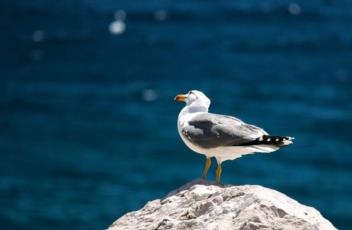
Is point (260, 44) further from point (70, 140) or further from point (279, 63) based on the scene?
point (70, 140)

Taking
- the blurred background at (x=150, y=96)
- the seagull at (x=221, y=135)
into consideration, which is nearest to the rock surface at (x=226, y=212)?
the seagull at (x=221, y=135)

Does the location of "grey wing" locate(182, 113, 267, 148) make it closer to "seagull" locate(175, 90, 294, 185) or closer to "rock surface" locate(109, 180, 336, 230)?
"seagull" locate(175, 90, 294, 185)

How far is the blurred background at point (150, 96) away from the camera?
4666cm

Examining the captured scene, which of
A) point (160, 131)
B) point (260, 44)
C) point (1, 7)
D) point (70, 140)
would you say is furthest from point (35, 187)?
point (1, 7)

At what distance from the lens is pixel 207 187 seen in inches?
485

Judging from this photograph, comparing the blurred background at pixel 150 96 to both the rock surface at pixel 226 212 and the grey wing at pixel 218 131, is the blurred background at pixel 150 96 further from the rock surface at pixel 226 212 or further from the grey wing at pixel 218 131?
the rock surface at pixel 226 212

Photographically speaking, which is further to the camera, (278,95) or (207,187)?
(278,95)

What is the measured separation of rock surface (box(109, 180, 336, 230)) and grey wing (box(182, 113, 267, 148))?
110 centimetres

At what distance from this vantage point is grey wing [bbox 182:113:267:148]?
13148 millimetres

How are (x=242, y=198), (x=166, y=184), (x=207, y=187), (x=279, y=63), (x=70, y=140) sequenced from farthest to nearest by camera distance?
1. (x=279, y=63)
2. (x=70, y=140)
3. (x=166, y=184)
4. (x=207, y=187)
5. (x=242, y=198)

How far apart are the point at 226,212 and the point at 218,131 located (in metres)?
2.66

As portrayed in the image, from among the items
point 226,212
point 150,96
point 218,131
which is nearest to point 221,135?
point 218,131

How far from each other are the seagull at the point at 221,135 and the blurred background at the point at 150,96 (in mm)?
28991

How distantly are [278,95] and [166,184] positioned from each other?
15631 mm
